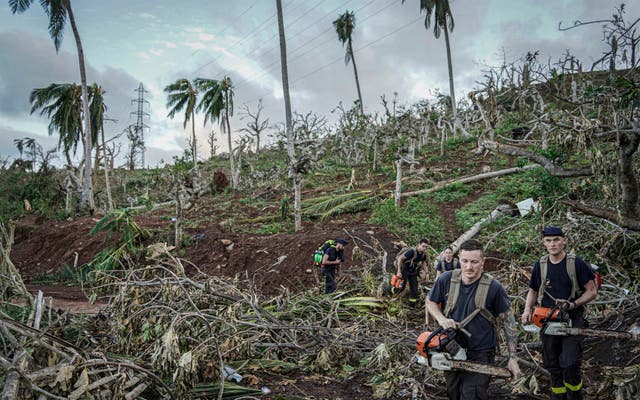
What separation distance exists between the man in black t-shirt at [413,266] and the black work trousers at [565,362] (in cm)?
352

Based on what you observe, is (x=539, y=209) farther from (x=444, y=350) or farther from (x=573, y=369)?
(x=444, y=350)

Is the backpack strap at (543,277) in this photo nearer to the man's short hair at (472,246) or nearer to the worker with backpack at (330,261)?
the man's short hair at (472,246)

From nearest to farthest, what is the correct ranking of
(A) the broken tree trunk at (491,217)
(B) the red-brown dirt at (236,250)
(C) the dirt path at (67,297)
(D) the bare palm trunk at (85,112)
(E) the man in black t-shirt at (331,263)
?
(E) the man in black t-shirt at (331,263) → (C) the dirt path at (67,297) → (B) the red-brown dirt at (236,250) → (A) the broken tree trunk at (491,217) → (D) the bare palm trunk at (85,112)

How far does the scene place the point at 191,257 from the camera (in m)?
12.3

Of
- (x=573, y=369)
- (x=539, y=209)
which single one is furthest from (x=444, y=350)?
(x=539, y=209)

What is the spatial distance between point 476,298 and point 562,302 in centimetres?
121

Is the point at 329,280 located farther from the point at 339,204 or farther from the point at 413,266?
the point at 339,204

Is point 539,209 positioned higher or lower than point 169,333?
higher

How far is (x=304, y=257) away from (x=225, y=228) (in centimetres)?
467

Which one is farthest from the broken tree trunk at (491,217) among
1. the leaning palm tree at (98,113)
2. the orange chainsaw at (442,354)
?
the leaning palm tree at (98,113)

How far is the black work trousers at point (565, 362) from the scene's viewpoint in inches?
153

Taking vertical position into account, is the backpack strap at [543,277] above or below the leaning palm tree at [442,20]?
below

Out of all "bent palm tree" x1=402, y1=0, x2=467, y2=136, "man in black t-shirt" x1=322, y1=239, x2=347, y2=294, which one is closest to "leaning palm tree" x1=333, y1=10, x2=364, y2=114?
"bent palm tree" x1=402, y1=0, x2=467, y2=136

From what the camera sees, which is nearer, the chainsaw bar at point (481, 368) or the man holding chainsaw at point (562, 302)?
the chainsaw bar at point (481, 368)
